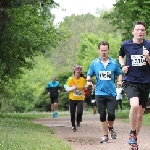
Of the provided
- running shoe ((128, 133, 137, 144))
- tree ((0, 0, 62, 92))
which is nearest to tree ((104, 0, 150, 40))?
tree ((0, 0, 62, 92))

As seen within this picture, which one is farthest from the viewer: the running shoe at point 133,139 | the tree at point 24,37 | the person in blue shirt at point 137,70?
the tree at point 24,37

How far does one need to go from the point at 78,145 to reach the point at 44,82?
5409cm

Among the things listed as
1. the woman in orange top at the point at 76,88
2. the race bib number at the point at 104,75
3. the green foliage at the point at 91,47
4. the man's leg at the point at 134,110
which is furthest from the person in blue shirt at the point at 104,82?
the green foliage at the point at 91,47

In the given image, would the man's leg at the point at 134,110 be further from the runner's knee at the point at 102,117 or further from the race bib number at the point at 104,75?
the race bib number at the point at 104,75

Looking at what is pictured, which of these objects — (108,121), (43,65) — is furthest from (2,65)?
(43,65)

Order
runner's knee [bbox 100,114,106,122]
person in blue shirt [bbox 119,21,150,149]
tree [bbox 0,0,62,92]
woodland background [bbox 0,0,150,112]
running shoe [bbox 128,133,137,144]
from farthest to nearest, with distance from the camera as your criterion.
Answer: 1. tree [bbox 0,0,62,92]
2. woodland background [bbox 0,0,150,112]
3. runner's knee [bbox 100,114,106,122]
4. person in blue shirt [bbox 119,21,150,149]
5. running shoe [bbox 128,133,137,144]

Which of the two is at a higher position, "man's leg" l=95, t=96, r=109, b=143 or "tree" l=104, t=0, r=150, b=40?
"tree" l=104, t=0, r=150, b=40

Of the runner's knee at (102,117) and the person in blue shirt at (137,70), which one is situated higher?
the person in blue shirt at (137,70)

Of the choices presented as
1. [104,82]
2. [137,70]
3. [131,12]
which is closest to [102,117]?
[104,82]

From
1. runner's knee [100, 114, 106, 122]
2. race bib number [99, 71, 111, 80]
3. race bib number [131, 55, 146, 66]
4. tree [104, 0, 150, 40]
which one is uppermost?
tree [104, 0, 150, 40]

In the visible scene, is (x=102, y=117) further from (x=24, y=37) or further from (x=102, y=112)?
(x=24, y=37)

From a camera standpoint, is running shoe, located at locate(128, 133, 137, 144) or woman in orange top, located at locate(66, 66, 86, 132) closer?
running shoe, located at locate(128, 133, 137, 144)

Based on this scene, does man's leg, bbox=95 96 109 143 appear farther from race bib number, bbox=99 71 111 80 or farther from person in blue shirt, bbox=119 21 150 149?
person in blue shirt, bbox=119 21 150 149

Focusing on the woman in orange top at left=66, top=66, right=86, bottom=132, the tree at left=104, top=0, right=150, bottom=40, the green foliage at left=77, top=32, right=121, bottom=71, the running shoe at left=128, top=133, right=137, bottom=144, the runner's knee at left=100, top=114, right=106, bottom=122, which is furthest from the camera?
the green foliage at left=77, top=32, right=121, bottom=71
